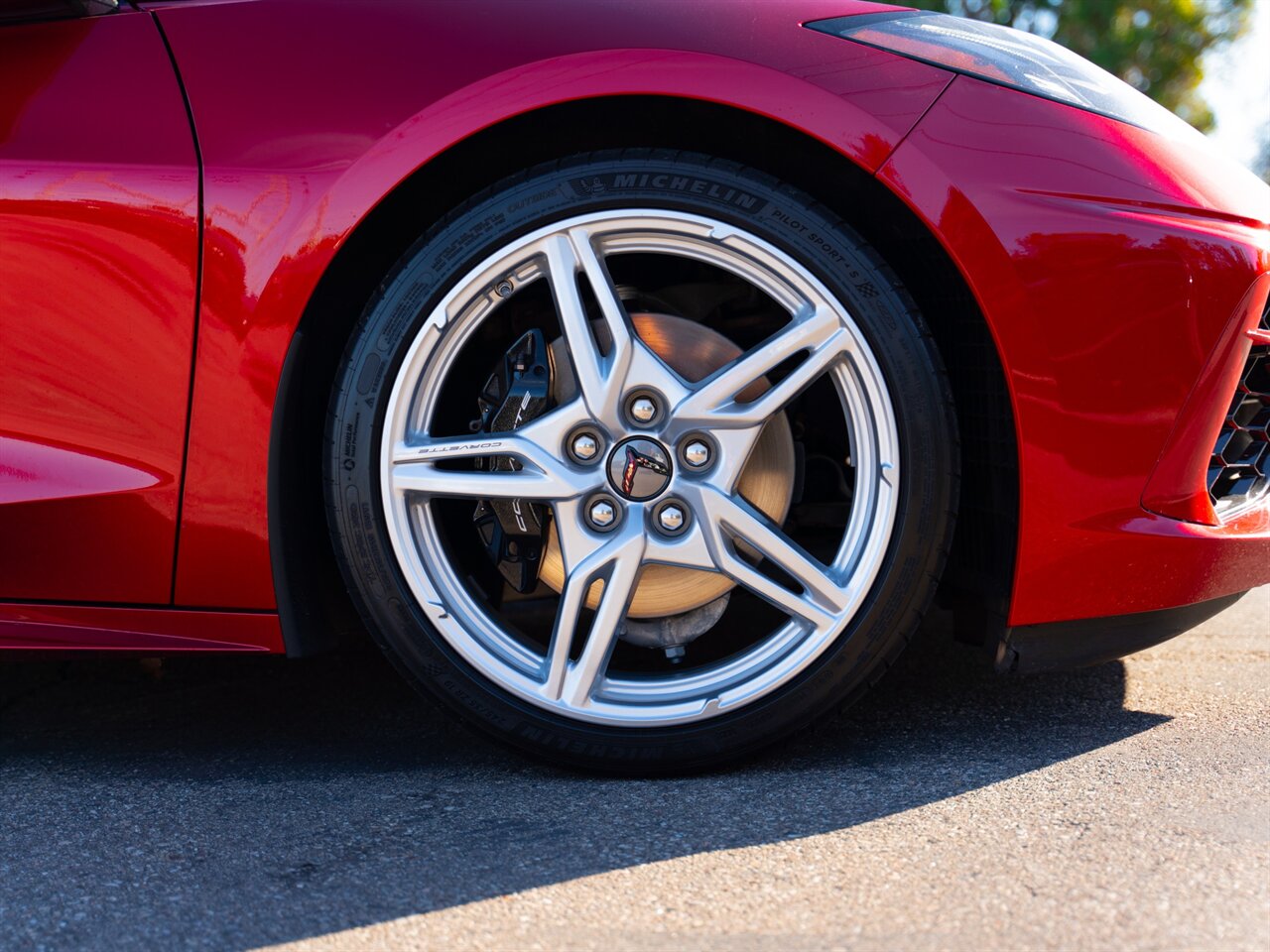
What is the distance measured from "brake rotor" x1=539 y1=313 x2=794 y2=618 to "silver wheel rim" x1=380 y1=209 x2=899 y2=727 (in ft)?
0.36

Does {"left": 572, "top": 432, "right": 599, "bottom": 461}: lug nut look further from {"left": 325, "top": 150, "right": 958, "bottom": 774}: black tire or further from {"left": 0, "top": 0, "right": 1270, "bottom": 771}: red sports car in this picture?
{"left": 325, "top": 150, "right": 958, "bottom": 774}: black tire

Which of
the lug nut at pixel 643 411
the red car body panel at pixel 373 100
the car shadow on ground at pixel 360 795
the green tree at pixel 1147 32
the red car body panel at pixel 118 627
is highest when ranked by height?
the green tree at pixel 1147 32

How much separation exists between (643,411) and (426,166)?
451 mm

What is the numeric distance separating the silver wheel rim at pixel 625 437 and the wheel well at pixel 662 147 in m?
0.15

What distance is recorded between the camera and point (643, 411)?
4.92 ft

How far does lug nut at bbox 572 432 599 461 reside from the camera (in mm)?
1508

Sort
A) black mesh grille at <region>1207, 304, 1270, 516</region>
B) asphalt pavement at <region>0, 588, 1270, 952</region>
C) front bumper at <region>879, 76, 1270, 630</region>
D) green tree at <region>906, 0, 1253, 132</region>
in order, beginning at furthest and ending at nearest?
green tree at <region>906, 0, 1253, 132</region> → black mesh grille at <region>1207, 304, 1270, 516</region> → front bumper at <region>879, 76, 1270, 630</region> → asphalt pavement at <region>0, 588, 1270, 952</region>

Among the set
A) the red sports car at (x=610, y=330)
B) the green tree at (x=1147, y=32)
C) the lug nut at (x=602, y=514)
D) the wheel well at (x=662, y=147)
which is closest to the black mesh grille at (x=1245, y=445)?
the red sports car at (x=610, y=330)

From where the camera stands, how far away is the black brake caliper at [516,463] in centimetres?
161

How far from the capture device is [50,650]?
155 centimetres

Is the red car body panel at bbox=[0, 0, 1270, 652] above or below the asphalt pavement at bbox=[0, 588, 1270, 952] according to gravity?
above

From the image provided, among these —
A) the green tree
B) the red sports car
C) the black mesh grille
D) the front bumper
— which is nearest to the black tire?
the red sports car

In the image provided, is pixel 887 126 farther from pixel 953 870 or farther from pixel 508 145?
pixel 953 870

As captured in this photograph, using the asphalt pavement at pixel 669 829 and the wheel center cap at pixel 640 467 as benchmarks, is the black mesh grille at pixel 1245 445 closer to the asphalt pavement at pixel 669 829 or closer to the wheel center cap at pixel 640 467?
the asphalt pavement at pixel 669 829
